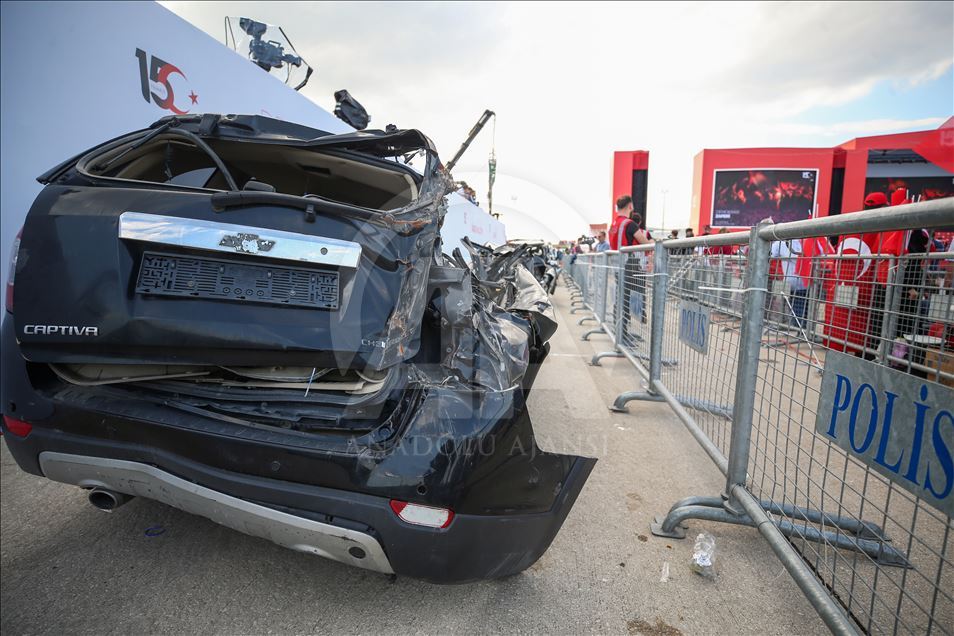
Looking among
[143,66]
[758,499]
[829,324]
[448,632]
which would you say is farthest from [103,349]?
[143,66]

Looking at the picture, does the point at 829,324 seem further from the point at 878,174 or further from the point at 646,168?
the point at 878,174

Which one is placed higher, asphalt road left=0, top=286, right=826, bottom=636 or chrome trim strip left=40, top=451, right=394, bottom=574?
chrome trim strip left=40, top=451, right=394, bottom=574

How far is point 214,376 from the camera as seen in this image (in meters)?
1.73

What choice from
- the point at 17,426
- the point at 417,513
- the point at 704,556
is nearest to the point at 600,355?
the point at 704,556

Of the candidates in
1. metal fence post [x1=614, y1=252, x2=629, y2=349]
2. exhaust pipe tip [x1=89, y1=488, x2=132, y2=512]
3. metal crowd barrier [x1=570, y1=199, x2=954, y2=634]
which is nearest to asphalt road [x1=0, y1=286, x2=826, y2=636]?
metal crowd barrier [x1=570, y1=199, x2=954, y2=634]

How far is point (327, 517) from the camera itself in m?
1.45

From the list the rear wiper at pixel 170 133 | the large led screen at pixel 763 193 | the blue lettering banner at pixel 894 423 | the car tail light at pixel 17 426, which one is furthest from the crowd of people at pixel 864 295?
the large led screen at pixel 763 193

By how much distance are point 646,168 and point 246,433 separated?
23.7 meters

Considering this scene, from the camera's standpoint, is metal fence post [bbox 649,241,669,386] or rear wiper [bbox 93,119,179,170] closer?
rear wiper [bbox 93,119,179,170]

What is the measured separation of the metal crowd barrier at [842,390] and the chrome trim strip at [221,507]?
4.91 feet

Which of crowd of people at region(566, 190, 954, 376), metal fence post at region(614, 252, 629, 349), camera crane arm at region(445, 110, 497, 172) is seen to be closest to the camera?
crowd of people at region(566, 190, 954, 376)

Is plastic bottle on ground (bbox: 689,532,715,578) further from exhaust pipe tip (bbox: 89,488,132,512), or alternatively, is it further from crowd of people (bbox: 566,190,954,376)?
exhaust pipe tip (bbox: 89,488,132,512)

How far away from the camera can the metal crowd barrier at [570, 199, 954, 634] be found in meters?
1.29

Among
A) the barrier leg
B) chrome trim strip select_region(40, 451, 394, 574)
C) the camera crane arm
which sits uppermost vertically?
the camera crane arm
